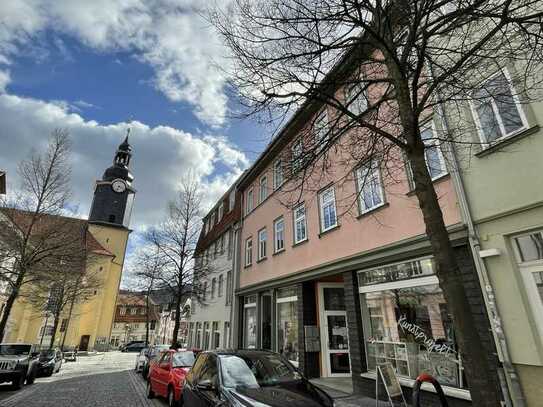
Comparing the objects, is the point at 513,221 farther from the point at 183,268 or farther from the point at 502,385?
the point at 183,268

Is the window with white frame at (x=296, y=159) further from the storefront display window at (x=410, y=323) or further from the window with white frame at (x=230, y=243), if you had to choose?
the window with white frame at (x=230, y=243)

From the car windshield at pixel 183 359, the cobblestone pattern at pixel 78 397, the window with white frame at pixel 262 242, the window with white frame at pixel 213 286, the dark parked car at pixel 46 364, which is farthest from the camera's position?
the window with white frame at pixel 213 286

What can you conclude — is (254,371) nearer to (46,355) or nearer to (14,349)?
(14,349)

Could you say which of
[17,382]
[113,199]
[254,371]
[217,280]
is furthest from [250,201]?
[113,199]

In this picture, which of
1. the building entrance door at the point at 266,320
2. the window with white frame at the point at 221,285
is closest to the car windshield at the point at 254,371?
the building entrance door at the point at 266,320

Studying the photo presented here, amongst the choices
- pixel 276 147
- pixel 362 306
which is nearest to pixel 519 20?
pixel 362 306

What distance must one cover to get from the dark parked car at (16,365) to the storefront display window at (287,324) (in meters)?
10.5

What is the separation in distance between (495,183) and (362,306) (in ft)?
16.3

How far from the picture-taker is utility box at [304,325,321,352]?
11.5m

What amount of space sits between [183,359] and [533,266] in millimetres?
9875

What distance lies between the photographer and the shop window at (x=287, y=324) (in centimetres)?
1278

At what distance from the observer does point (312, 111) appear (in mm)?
12852

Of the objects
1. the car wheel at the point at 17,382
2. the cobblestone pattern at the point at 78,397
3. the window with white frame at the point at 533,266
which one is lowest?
the cobblestone pattern at the point at 78,397

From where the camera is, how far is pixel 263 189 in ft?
58.3
